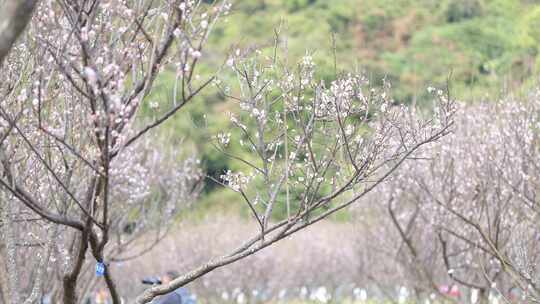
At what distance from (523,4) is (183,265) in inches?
541

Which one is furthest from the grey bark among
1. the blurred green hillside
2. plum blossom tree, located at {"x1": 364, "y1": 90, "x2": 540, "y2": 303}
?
the blurred green hillside

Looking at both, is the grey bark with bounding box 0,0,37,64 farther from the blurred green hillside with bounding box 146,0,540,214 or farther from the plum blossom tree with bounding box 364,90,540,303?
the blurred green hillside with bounding box 146,0,540,214

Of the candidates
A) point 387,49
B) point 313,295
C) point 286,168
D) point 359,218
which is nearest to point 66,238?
point 286,168

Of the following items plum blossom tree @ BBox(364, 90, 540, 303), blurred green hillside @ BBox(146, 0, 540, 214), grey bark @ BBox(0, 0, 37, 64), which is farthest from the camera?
blurred green hillside @ BBox(146, 0, 540, 214)

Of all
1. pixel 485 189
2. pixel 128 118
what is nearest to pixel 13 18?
pixel 128 118

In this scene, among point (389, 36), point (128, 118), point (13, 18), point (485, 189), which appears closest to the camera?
point (13, 18)

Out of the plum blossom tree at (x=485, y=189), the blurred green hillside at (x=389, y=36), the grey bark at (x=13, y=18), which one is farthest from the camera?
the blurred green hillside at (x=389, y=36)

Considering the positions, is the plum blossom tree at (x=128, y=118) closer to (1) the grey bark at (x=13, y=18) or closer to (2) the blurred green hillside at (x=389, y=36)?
(1) the grey bark at (x=13, y=18)

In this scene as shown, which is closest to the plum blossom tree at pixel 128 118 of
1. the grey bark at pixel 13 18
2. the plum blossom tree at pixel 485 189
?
the grey bark at pixel 13 18

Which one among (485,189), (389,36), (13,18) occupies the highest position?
(389,36)

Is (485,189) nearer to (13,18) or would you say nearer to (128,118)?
(128,118)

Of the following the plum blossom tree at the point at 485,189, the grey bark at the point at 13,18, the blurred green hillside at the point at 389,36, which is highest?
the blurred green hillside at the point at 389,36

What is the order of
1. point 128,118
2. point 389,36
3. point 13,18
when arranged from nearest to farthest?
point 13,18, point 128,118, point 389,36

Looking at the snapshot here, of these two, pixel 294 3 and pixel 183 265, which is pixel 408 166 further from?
pixel 294 3
